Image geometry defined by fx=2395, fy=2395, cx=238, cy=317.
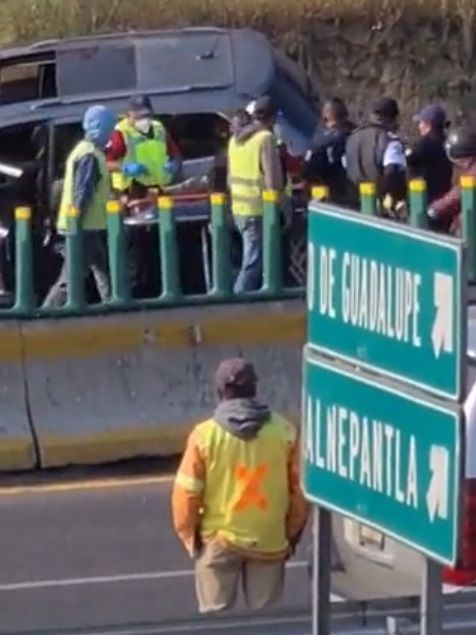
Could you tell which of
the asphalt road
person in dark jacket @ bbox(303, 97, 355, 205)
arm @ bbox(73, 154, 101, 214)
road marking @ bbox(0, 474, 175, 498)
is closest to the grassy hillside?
person in dark jacket @ bbox(303, 97, 355, 205)

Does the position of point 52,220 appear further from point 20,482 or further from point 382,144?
point 20,482

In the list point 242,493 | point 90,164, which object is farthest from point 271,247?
point 242,493

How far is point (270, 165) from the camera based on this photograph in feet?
51.5

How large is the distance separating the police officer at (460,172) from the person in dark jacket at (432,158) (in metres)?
1.26

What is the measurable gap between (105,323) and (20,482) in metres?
1.02

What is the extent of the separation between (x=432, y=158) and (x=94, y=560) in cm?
554

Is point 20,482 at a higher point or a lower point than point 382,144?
lower

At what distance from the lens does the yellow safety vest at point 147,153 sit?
16.4 m

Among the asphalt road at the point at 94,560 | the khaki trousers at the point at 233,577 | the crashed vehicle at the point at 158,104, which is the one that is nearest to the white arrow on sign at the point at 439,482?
the khaki trousers at the point at 233,577

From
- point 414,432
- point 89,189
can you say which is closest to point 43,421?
point 89,189

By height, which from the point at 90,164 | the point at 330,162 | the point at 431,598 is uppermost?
the point at 431,598

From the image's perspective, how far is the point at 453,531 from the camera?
5281 millimetres

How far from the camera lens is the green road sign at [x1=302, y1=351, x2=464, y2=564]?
208 inches

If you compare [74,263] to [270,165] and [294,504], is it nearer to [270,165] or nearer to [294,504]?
[270,165]
